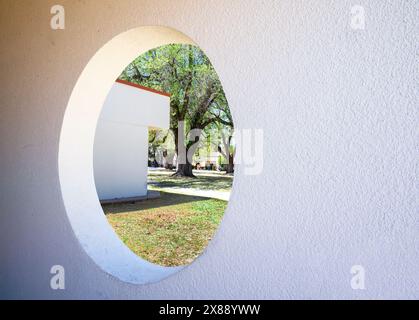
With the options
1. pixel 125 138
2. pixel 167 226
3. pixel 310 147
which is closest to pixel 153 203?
pixel 125 138

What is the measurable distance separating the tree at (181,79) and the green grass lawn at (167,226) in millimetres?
6167

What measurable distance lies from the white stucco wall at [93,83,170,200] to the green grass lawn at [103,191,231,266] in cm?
73

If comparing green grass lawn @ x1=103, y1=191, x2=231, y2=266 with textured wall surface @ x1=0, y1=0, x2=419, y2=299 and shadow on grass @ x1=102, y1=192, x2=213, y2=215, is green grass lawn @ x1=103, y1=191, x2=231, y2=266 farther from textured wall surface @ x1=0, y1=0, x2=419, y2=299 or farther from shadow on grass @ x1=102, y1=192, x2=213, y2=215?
textured wall surface @ x1=0, y1=0, x2=419, y2=299

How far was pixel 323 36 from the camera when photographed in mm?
1376

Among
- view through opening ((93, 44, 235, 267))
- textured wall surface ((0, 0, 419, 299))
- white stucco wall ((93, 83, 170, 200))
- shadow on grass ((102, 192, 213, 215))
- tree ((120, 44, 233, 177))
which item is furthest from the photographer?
tree ((120, 44, 233, 177))

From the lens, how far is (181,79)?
1617 cm

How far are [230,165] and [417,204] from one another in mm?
24109

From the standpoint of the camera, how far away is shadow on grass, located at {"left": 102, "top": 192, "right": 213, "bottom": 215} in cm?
935

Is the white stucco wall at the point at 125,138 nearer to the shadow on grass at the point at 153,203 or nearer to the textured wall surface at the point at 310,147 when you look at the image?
the shadow on grass at the point at 153,203

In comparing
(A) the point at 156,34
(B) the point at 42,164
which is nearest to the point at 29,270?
(B) the point at 42,164

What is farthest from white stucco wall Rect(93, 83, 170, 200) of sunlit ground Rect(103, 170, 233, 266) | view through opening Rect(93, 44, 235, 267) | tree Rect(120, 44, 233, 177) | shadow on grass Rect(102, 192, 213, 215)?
tree Rect(120, 44, 233, 177)

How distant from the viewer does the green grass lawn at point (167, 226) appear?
6016mm

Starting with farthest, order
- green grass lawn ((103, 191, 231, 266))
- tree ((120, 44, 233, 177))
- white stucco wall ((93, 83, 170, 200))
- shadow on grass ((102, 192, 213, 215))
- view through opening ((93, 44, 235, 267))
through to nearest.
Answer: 1. tree ((120, 44, 233, 177))
2. white stucco wall ((93, 83, 170, 200))
3. shadow on grass ((102, 192, 213, 215))
4. view through opening ((93, 44, 235, 267))
5. green grass lawn ((103, 191, 231, 266))
